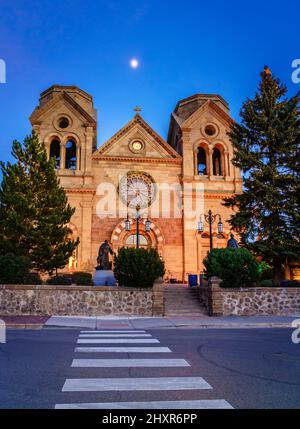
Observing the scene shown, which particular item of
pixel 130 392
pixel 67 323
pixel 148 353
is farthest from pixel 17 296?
pixel 130 392

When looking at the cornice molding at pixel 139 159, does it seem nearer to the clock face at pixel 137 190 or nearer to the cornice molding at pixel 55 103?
the clock face at pixel 137 190

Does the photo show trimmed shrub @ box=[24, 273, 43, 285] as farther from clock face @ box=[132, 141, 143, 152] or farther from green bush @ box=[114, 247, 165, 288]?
clock face @ box=[132, 141, 143, 152]

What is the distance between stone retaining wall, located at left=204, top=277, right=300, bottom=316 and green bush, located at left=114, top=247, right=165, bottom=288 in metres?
2.70

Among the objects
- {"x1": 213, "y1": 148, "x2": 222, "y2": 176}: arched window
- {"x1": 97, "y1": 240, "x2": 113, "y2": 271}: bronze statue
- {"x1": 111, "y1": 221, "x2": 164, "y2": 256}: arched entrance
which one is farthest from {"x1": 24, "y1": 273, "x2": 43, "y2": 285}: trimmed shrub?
{"x1": 213, "y1": 148, "x2": 222, "y2": 176}: arched window

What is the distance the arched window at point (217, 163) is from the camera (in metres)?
A: 34.6

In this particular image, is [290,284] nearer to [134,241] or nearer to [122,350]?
[122,350]

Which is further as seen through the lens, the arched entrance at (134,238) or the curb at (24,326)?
the arched entrance at (134,238)

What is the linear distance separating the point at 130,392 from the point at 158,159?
2765cm

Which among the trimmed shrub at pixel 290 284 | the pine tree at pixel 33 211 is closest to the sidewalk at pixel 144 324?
the trimmed shrub at pixel 290 284

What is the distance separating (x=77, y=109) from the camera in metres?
32.7

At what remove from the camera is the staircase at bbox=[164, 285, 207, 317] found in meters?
18.3

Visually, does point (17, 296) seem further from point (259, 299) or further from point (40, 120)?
point (40, 120)

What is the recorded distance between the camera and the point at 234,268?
1858 cm

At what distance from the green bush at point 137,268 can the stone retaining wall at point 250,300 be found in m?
2.70
